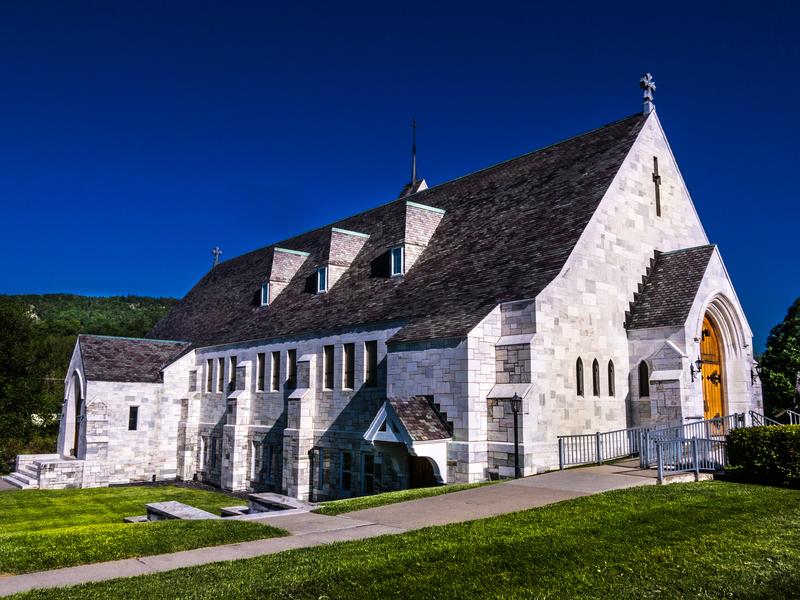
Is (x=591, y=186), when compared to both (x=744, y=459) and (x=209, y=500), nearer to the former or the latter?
(x=744, y=459)

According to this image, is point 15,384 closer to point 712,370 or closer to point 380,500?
point 380,500

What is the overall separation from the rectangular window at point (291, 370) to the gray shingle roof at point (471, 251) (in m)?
0.87

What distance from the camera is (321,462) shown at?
85.0ft

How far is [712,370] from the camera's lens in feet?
73.8

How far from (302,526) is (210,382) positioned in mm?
25949

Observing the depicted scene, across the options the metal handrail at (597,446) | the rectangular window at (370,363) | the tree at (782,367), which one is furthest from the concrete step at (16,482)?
the tree at (782,367)

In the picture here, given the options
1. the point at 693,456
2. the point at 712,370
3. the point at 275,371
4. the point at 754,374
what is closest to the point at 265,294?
the point at 275,371

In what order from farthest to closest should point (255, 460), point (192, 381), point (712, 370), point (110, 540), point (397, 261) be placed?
point (192, 381) → point (255, 460) → point (397, 261) → point (712, 370) → point (110, 540)

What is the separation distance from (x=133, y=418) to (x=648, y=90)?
98.7 ft

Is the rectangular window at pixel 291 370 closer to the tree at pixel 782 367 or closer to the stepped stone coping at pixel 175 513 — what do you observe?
the stepped stone coping at pixel 175 513

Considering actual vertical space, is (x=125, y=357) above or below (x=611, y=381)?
above

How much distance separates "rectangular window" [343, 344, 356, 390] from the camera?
2522cm

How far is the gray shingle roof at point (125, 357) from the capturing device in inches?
1391

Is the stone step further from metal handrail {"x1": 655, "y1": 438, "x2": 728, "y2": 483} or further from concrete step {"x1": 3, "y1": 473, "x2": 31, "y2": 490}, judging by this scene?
metal handrail {"x1": 655, "y1": 438, "x2": 728, "y2": 483}
